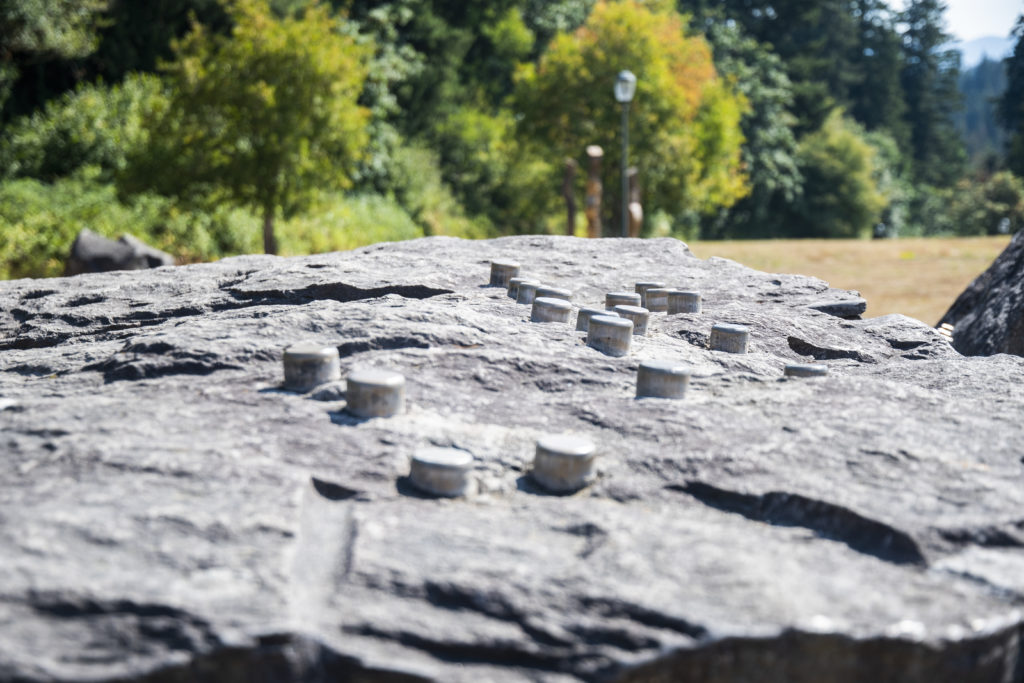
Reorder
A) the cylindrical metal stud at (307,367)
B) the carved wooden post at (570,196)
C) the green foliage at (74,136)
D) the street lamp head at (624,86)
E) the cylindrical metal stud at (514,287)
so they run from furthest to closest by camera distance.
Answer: the carved wooden post at (570,196) < the green foliage at (74,136) < the street lamp head at (624,86) < the cylindrical metal stud at (514,287) < the cylindrical metal stud at (307,367)

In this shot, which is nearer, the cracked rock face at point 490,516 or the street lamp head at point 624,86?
the cracked rock face at point 490,516

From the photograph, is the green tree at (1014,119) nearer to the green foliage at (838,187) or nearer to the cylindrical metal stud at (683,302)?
the green foliage at (838,187)

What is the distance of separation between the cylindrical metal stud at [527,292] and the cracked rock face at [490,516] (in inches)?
15.5

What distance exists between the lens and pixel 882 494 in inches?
88.6

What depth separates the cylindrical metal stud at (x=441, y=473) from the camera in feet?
7.32

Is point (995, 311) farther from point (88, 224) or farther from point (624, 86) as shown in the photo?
point (88, 224)

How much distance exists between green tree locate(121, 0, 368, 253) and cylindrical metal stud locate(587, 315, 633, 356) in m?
12.0

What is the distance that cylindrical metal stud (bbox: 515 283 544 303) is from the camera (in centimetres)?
396

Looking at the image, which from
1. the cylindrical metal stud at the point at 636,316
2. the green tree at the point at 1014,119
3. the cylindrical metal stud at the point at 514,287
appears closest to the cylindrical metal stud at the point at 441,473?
the cylindrical metal stud at the point at 636,316

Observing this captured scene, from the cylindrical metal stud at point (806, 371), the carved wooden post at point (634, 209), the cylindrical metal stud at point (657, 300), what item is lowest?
the cylindrical metal stud at point (806, 371)

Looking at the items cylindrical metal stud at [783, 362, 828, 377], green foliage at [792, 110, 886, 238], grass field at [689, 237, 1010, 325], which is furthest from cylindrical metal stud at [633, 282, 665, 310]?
green foliage at [792, 110, 886, 238]

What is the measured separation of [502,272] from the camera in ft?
14.0

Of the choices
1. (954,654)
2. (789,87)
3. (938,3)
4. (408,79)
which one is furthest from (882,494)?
(938,3)

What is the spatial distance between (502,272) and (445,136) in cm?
2756
